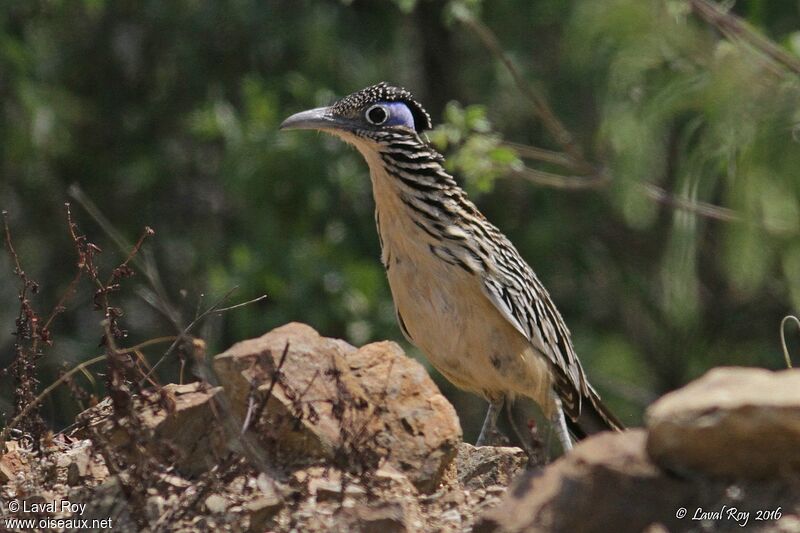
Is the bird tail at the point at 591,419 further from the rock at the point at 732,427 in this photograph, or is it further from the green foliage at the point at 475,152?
the rock at the point at 732,427

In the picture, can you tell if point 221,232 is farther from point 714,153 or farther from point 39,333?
point 714,153

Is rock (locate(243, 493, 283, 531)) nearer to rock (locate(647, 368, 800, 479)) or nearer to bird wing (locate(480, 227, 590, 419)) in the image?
rock (locate(647, 368, 800, 479))

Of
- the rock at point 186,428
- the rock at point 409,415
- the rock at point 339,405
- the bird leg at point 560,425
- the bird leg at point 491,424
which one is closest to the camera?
the rock at point 339,405

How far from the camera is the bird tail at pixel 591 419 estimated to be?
339 inches

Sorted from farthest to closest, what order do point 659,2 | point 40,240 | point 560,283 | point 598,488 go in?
point 40,240, point 560,283, point 659,2, point 598,488

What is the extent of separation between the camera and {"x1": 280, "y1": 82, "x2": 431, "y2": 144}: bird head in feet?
26.1

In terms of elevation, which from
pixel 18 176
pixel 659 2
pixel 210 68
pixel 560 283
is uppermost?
pixel 659 2

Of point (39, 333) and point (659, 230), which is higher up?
point (39, 333)

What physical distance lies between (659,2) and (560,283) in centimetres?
1076

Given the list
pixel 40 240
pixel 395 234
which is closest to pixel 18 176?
pixel 40 240

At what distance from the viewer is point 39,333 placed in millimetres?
6617

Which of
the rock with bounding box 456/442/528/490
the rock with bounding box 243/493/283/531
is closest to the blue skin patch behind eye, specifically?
the rock with bounding box 456/442/528/490

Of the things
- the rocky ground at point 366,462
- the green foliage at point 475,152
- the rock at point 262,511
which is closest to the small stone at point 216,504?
the rocky ground at point 366,462

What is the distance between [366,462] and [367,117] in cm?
257
